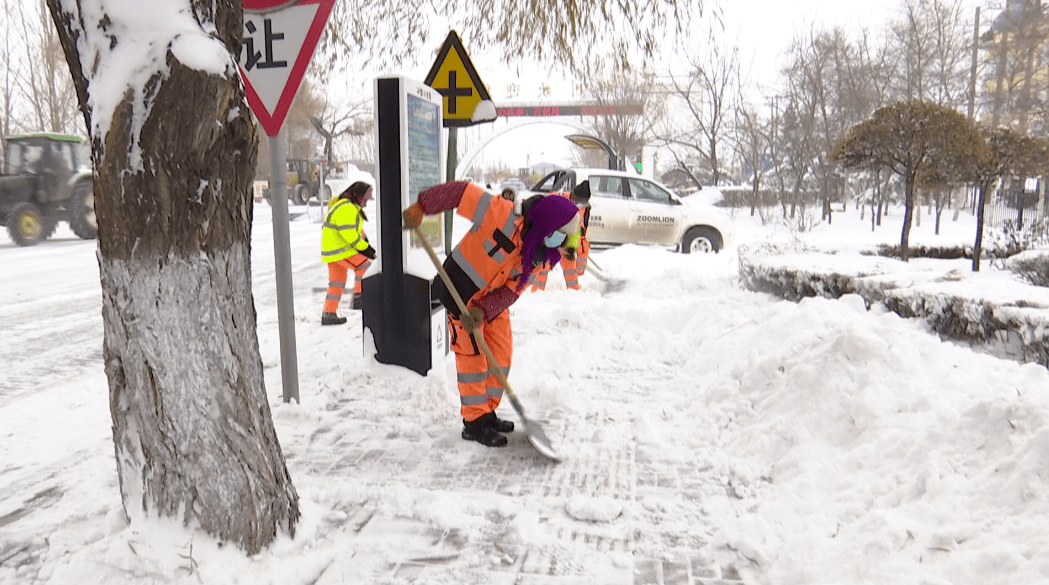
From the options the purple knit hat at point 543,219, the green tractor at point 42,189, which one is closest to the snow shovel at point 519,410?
the purple knit hat at point 543,219

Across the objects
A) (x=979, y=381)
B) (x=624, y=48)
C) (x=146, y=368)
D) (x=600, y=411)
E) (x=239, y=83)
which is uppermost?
(x=624, y=48)

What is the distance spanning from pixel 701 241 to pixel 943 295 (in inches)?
363

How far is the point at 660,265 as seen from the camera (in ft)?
39.7

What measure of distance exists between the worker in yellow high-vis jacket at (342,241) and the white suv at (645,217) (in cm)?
668

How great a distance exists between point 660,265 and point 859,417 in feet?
27.7

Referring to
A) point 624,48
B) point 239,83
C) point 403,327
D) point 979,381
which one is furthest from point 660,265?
point 239,83

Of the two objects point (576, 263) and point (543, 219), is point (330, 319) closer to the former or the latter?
point (576, 263)

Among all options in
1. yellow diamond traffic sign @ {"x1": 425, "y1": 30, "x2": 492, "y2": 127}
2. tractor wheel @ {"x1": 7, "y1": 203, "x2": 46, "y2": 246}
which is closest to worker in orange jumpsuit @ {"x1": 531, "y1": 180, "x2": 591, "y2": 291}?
yellow diamond traffic sign @ {"x1": 425, "y1": 30, "x2": 492, "y2": 127}

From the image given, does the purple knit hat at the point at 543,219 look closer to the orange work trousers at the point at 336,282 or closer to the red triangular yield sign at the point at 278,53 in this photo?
the red triangular yield sign at the point at 278,53

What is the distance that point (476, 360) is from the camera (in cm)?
406

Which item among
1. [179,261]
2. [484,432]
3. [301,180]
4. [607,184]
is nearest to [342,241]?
[484,432]

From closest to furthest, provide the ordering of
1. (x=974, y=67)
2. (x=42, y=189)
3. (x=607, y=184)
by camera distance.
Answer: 1. (x=607, y=184)
2. (x=42, y=189)
3. (x=974, y=67)

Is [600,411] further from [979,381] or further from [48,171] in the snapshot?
[48,171]

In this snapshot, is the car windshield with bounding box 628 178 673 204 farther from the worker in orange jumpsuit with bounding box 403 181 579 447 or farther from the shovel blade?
the shovel blade
